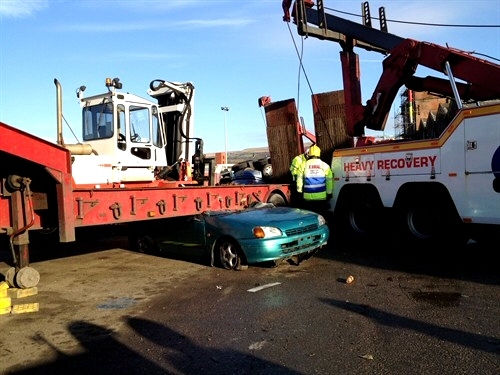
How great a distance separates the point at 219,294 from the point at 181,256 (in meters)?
2.78

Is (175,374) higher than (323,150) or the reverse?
the reverse

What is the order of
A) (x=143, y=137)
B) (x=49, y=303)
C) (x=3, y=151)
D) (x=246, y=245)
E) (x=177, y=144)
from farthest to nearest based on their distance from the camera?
(x=177, y=144) < (x=143, y=137) < (x=246, y=245) < (x=49, y=303) < (x=3, y=151)

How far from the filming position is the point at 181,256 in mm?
9266

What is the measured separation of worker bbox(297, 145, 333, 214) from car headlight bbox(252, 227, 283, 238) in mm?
3207

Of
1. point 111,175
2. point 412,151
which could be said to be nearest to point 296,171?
point 412,151

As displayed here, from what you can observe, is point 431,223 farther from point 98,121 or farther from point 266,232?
point 98,121

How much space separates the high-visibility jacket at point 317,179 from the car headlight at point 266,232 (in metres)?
3.20

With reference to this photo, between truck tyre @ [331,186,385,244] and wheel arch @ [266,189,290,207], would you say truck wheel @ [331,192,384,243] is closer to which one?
truck tyre @ [331,186,385,244]

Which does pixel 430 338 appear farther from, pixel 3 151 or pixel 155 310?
pixel 3 151

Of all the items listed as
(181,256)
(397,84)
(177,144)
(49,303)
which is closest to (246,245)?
(181,256)

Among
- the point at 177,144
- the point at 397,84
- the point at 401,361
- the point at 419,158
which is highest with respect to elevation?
the point at 397,84

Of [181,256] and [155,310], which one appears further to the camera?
[181,256]

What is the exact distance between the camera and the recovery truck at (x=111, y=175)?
22.0 ft

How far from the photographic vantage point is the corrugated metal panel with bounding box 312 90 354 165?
12168mm
